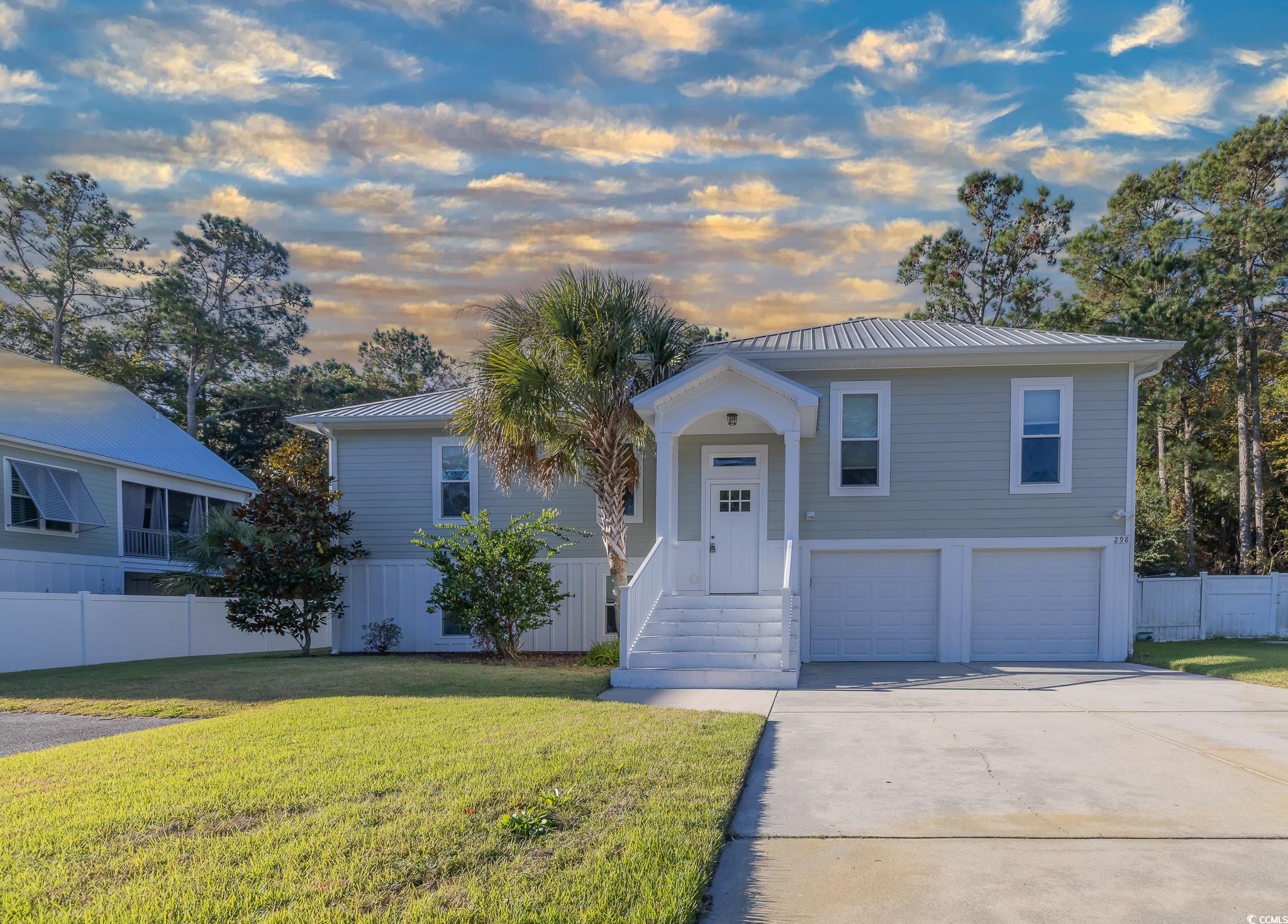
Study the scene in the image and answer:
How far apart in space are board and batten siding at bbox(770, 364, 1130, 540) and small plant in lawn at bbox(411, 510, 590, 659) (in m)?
4.46

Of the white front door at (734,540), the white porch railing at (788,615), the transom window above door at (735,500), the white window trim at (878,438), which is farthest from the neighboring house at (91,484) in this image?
the white window trim at (878,438)

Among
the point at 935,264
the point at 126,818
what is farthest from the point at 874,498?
the point at 935,264

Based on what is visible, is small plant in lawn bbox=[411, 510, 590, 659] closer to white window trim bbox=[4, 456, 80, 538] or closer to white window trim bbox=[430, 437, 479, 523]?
white window trim bbox=[430, 437, 479, 523]

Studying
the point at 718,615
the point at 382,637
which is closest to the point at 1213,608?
the point at 718,615

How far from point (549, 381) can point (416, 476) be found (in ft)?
14.7

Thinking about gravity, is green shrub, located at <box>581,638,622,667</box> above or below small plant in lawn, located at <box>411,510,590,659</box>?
below

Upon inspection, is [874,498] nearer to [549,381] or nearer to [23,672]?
[549,381]

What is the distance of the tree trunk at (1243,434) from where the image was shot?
23.0 m

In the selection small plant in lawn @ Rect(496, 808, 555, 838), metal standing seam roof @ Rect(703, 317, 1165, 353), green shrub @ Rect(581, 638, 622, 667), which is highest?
metal standing seam roof @ Rect(703, 317, 1165, 353)

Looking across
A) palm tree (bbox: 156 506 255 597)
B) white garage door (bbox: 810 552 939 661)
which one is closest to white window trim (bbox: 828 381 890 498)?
white garage door (bbox: 810 552 939 661)

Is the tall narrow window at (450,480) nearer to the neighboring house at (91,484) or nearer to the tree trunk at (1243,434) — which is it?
the neighboring house at (91,484)

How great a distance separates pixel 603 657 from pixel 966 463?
263 inches

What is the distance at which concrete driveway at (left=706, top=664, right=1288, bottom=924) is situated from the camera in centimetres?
359

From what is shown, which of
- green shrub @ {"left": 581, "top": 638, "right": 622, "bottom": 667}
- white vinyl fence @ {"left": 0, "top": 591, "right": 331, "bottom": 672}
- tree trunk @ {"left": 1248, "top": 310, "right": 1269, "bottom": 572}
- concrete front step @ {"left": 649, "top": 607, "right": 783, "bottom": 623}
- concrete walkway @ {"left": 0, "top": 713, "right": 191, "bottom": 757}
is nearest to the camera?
concrete walkway @ {"left": 0, "top": 713, "right": 191, "bottom": 757}
